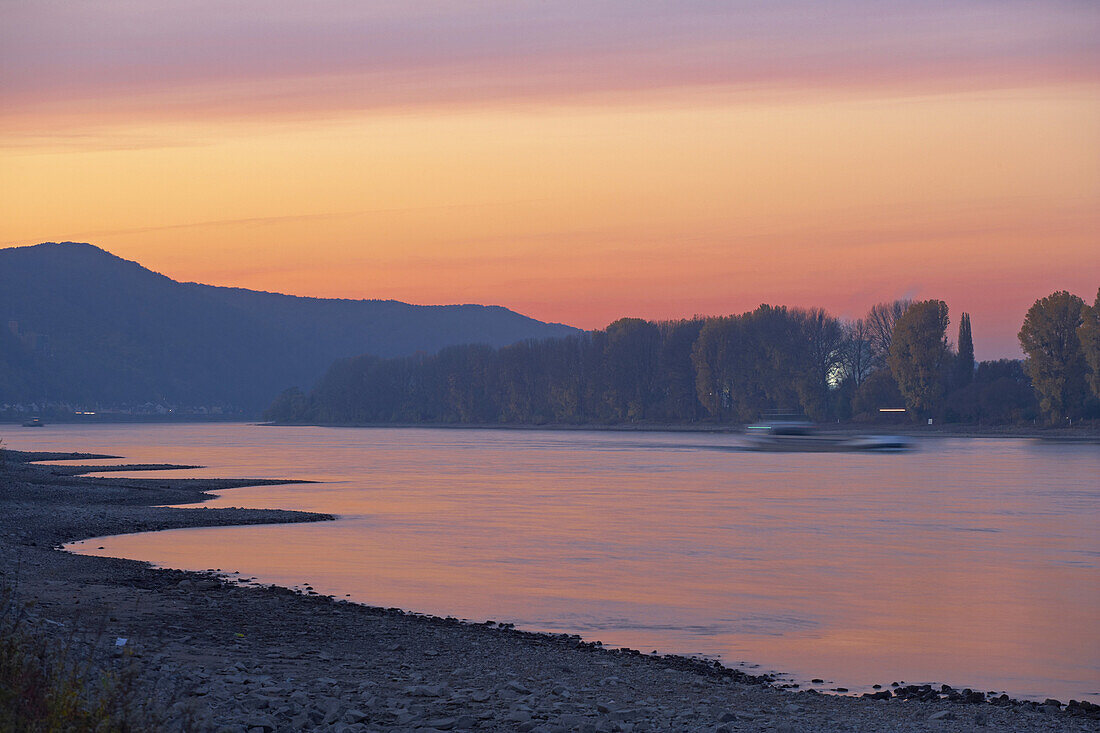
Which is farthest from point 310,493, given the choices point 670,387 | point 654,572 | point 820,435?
point 670,387

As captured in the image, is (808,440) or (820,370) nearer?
(808,440)

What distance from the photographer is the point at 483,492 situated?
177 ft

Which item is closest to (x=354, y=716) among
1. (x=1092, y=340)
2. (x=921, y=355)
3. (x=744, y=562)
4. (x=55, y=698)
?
Result: (x=55, y=698)

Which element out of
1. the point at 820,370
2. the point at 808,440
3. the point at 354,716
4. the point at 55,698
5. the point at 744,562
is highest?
the point at 820,370

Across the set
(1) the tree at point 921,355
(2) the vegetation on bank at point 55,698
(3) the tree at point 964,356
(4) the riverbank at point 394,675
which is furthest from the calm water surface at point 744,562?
(3) the tree at point 964,356

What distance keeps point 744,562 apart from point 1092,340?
311ft

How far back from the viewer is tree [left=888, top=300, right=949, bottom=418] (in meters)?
126

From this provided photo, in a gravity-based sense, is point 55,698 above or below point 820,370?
below

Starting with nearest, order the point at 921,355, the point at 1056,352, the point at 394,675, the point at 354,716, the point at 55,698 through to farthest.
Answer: the point at 55,698
the point at 354,716
the point at 394,675
the point at 1056,352
the point at 921,355

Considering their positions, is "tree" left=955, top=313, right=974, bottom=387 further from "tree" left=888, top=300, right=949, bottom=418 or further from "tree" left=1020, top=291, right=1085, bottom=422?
"tree" left=1020, top=291, right=1085, bottom=422

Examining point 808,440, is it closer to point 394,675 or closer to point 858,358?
point 858,358

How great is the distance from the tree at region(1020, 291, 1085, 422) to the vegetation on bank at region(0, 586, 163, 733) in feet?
382

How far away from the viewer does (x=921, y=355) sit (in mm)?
126062

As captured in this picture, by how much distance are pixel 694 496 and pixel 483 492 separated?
32.5ft
